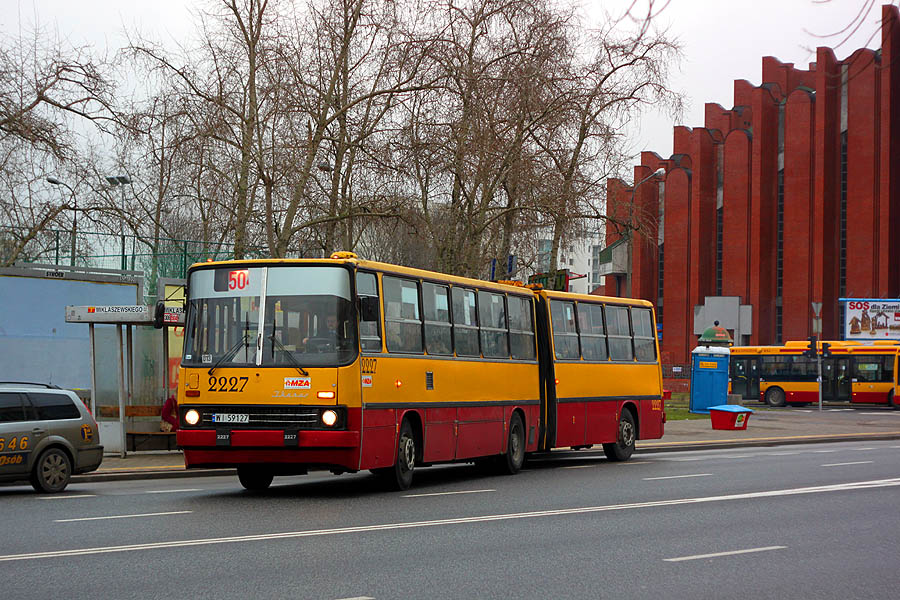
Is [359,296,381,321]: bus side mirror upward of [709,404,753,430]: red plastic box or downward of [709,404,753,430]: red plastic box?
upward

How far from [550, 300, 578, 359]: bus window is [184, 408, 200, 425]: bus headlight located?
8002 millimetres

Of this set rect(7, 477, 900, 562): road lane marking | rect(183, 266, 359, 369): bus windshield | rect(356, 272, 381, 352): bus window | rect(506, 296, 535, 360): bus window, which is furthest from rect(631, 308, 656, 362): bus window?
rect(183, 266, 359, 369): bus windshield

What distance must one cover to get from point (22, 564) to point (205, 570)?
1475mm

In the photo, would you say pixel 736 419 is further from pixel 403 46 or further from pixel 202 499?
pixel 202 499

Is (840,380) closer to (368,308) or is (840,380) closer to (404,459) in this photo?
(404,459)

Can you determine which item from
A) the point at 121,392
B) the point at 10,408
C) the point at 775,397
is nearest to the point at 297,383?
the point at 10,408

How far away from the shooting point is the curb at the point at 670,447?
19.0 meters

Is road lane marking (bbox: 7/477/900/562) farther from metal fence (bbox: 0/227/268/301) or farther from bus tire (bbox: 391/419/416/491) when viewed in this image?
metal fence (bbox: 0/227/268/301)

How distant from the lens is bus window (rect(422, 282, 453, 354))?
17281 mm

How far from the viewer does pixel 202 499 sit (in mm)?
14922

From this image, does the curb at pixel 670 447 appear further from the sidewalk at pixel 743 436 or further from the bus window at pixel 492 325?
the bus window at pixel 492 325

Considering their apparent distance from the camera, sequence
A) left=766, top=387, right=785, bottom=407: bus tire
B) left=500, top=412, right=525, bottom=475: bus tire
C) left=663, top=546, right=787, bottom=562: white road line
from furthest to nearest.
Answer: left=766, top=387, right=785, bottom=407: bus tire, left=500, top=412, right=525, bottom=475: bus tire, left=663, top=546, right=787, bottom=562: white road line

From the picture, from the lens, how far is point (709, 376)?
43281 mm

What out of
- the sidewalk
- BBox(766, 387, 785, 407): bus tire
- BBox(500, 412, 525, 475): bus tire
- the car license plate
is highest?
the car license plate
